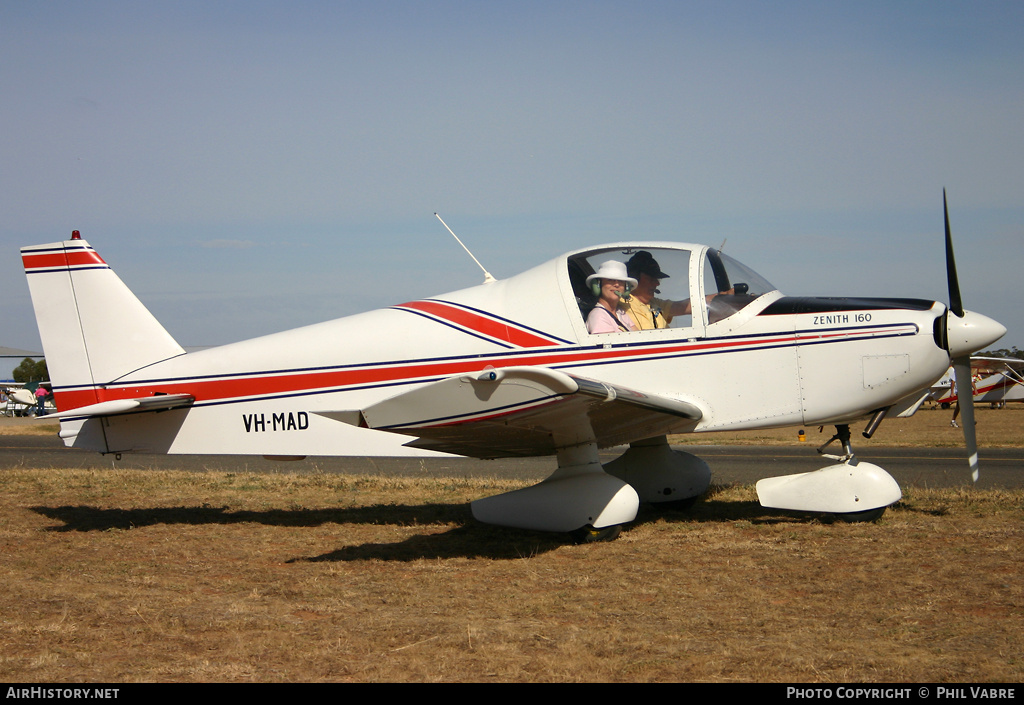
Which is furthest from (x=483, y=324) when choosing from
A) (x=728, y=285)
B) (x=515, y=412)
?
(x=728, y=285)

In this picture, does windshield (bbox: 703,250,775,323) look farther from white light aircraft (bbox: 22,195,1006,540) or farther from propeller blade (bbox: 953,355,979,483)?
propeller blade (bbox: 953,355,979,483)

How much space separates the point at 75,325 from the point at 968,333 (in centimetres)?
843

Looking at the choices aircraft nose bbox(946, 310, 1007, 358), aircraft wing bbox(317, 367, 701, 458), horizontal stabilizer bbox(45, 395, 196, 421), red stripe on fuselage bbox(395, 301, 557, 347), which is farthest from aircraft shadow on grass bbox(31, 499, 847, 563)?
aircraft nose bbox(946, 310, 1007, 358)

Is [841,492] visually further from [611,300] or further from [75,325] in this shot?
[75,325]

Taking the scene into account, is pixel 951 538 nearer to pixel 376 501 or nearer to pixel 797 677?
pixel 797 677

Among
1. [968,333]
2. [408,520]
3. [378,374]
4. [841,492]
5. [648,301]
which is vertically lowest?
[408,520]

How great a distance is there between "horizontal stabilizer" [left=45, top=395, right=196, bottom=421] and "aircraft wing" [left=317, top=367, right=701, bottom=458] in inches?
111

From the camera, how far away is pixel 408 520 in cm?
841

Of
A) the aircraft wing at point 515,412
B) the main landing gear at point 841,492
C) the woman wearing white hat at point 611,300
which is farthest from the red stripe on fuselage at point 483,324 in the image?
the main landing gear at point 841,492

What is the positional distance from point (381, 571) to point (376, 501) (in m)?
3.59

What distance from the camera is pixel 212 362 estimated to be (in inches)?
320

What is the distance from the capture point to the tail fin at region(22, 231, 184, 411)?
8281 mm
